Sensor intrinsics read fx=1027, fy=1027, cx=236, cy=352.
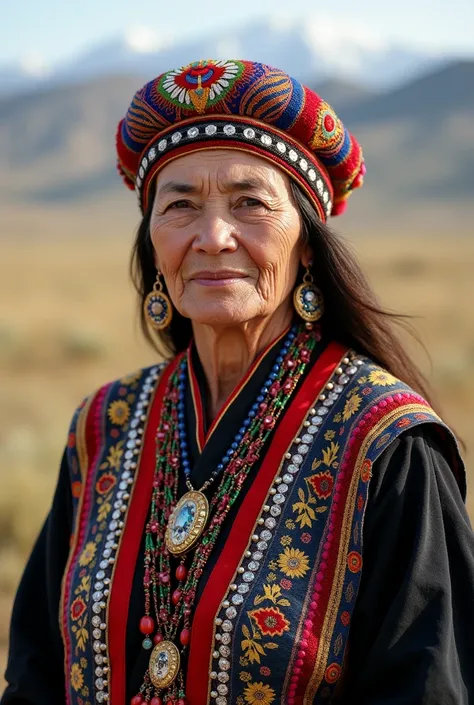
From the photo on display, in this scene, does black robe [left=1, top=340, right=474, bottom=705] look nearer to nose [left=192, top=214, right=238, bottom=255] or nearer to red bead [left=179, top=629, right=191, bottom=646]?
red bead [left=179, top=629, right=191, bottom=646]

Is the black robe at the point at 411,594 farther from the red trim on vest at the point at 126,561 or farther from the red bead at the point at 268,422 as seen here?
the red bead at the point at 268,422

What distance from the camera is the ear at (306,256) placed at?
290 centimetres

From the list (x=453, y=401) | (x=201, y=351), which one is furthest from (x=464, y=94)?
(x=201, y=351)

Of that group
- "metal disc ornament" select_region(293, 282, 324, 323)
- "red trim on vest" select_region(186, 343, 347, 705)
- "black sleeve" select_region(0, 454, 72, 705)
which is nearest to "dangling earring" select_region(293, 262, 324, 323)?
"metal disc ornament" select_region(293, 282, 324, 323)

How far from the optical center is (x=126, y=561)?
2.72m

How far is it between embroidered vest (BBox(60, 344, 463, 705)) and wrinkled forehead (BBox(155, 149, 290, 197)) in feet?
1.64

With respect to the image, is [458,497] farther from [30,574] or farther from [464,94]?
[464,94]

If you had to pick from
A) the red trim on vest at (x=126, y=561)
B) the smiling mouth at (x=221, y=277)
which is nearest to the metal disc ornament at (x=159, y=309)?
the red trim on vest at (x=126, y=561)

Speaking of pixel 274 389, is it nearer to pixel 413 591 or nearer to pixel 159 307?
pixel 159 307

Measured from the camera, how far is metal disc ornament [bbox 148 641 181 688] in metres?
2.50

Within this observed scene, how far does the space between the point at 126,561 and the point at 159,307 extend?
2.59 ft

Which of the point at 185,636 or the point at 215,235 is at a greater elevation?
the point at 215,235

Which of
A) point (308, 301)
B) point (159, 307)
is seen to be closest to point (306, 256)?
point (308, 301)

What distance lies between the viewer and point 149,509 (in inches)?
111
